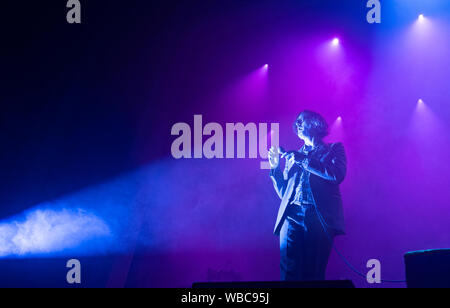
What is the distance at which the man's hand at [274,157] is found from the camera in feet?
14.0

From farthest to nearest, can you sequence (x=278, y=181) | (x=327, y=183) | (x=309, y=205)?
(x=278, y=181)
(x=327, y=183)
(x=309, y=205)

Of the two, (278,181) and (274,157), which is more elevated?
(274,157)

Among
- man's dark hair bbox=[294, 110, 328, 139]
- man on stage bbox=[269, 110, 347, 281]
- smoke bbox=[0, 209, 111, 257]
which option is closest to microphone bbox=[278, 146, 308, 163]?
Answer: man on stage bbox=[269, 110, 347, 281]

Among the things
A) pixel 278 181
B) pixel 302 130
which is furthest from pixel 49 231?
pixel 302 130

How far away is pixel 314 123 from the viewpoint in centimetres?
427

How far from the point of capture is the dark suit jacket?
4020mm

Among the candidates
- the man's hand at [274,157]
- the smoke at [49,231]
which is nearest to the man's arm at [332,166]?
the man's hand at [274,157]

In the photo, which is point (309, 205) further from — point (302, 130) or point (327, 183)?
point (302, 130)

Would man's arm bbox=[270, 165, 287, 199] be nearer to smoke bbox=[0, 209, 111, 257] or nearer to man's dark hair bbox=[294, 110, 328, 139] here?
man's dark hair bbox=[294, 110, 328, 139]

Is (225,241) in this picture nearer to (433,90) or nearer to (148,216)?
(148,216)

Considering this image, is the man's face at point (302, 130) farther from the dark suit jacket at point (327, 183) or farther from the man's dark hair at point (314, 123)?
the dark suit jacket at point (327, 183)

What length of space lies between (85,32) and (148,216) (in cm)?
199

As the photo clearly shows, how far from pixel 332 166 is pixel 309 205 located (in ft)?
1.42

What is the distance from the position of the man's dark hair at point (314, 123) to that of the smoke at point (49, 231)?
2.23 m
